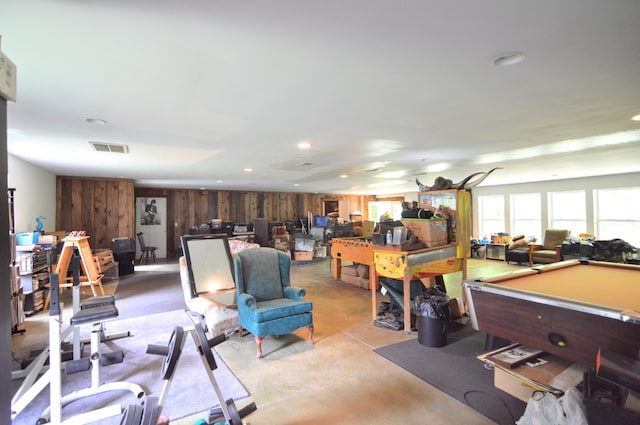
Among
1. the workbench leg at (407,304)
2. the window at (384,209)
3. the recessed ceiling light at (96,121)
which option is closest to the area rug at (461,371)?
the workbench leg at (407,304)

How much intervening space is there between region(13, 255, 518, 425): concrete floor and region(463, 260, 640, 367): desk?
2.68ft

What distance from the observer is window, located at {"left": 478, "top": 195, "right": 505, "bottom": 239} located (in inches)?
392

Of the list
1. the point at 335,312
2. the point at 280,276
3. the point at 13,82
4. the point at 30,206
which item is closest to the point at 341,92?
the point at 13,82

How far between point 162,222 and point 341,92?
9809 mm

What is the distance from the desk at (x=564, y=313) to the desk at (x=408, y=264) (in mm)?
1305

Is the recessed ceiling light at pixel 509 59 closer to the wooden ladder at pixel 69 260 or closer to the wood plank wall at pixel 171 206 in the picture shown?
the wooden ladder at pixel 69 260

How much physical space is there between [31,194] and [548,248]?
39.2 feet

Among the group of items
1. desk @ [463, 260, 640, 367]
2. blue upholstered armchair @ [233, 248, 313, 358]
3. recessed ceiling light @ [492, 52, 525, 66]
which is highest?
recessed ceiling light @ [492, 52, 525, 66]

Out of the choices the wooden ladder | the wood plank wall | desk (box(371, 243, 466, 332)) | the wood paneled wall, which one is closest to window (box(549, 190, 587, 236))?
desk (box(371, 243, 466, 332))

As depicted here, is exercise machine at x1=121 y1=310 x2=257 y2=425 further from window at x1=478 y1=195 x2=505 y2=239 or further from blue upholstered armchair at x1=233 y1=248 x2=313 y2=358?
window at x1=478 y1=195 x2=505 y2=239

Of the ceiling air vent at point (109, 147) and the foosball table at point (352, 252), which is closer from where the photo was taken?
the ceiling air vent at point (109, 147)

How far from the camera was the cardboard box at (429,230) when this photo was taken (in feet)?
13.6

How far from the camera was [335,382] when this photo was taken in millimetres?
2604

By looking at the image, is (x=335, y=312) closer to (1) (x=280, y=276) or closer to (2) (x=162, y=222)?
(1) (x=280, y=276)
